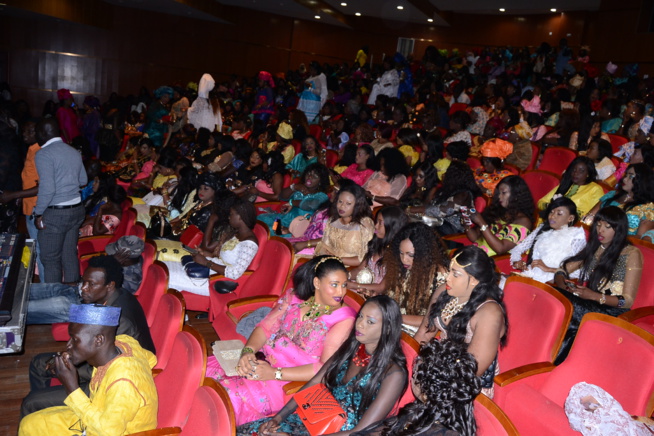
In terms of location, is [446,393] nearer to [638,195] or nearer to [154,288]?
[154,288]

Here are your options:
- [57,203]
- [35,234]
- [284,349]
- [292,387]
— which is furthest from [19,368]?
[292,387]

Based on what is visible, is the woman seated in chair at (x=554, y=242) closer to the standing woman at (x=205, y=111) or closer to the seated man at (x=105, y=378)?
the seated man at (x=105, y=378)

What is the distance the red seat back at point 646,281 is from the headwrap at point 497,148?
133 inches

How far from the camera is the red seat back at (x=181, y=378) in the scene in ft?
7.59

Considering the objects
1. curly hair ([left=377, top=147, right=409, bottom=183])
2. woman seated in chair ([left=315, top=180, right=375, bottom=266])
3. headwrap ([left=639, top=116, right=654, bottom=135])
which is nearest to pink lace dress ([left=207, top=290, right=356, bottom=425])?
woman seated in chair ([left=315, top=180, right=375, bottom=266])

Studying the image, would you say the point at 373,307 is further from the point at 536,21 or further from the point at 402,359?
the point at 536,21

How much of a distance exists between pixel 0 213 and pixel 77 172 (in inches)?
60.7

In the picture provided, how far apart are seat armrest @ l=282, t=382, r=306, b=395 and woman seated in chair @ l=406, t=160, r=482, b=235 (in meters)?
2.44

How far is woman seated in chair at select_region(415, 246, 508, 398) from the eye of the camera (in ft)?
8.43

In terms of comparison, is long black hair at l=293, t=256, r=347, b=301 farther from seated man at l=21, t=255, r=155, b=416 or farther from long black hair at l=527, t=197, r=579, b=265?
long black hair at l=527, t=197, r=579, b=265

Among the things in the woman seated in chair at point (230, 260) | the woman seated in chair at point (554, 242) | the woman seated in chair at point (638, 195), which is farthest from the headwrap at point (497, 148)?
the woman seated in chair at point (230, 260)

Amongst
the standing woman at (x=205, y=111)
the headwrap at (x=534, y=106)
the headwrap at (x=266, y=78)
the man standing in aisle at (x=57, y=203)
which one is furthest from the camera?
the headwrap at (x=266, y=78)

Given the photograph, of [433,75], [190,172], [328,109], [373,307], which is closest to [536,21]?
[433,75]

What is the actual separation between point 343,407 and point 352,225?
2063 millimetres
